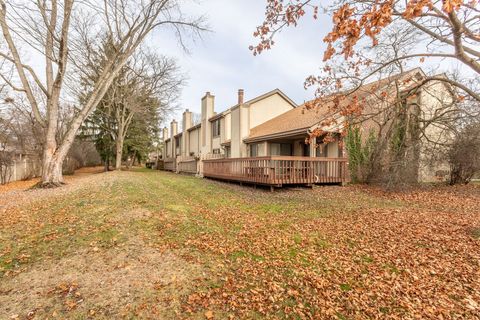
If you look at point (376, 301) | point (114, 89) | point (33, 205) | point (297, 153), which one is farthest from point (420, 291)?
point (114, 89)

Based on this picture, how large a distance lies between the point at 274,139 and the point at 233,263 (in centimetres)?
1229

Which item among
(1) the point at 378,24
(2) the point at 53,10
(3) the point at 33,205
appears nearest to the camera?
(1) the point at 378,24

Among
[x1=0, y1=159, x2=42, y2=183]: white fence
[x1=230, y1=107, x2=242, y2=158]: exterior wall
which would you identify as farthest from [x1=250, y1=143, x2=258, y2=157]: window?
[x1=0, y1=159, x2=42, y2=183]: white fence

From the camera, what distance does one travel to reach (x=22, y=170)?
65.3 feet

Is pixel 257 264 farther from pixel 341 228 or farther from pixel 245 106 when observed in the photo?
pixel 245 106

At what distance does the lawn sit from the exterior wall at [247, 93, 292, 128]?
14.2 m

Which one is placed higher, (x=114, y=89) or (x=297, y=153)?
(x=114, y=89)

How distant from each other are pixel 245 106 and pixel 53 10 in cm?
1199

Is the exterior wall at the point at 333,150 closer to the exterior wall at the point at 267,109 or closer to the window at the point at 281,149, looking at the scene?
the window at the point at 281,149

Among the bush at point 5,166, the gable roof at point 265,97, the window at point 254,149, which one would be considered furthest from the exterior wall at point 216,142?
the bush at point 5,166

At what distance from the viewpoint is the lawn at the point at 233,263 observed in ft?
9.86

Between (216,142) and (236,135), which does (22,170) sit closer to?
(216,142)

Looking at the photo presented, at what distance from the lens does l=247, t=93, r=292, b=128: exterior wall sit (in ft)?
68.1

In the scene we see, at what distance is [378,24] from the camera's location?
10.3 ft
